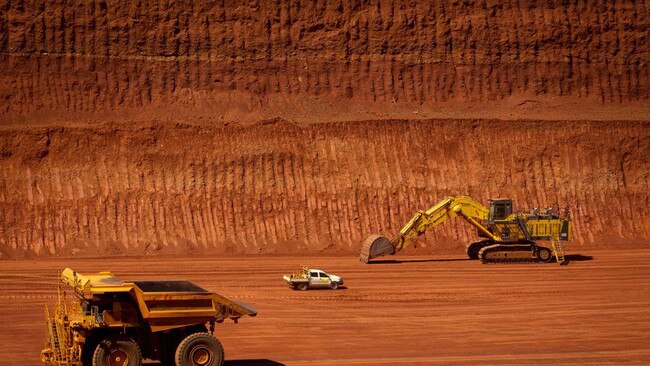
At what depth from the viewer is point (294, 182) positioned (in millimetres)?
47656

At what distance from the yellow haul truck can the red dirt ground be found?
2516mm

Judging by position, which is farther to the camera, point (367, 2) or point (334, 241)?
point (367, 2)

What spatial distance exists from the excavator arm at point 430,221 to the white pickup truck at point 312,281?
760cm

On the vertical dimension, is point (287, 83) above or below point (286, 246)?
above

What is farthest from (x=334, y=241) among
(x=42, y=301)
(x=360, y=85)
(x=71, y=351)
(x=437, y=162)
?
(x=71, y=351)

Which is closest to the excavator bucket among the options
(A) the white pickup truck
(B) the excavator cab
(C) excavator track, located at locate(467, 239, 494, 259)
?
(C) excavator track, located at locate(467, 239, 494, 259)

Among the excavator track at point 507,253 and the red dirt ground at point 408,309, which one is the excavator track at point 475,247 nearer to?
the red dirt ground at point 408,309

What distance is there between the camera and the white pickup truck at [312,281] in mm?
31938

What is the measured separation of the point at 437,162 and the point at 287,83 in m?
8.48

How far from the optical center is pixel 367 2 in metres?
55.2

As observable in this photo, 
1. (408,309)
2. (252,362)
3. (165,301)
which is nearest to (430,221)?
(408,309)

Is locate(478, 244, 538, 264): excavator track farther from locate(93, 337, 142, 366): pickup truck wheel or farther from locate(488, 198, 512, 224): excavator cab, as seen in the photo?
locate(93, 337, 142, 366): pickup truck wheel

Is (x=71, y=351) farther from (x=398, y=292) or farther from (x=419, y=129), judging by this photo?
(x=419, y=129)

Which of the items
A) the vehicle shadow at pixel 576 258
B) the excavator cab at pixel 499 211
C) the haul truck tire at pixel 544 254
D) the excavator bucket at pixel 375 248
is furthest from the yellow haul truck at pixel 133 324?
the vehicle shadow at pixel 576 258
